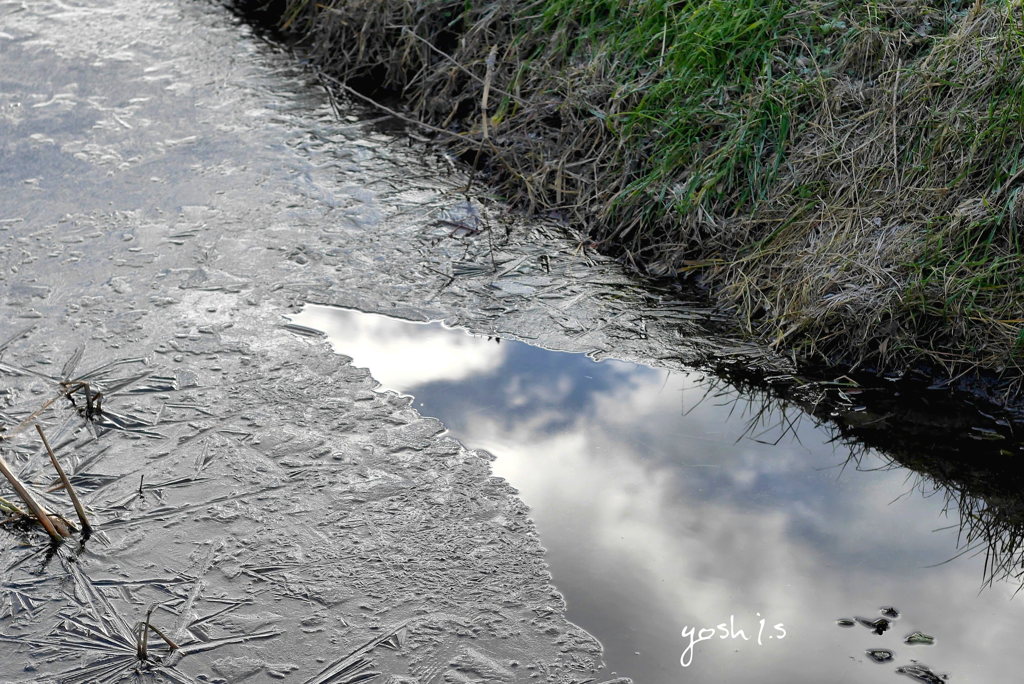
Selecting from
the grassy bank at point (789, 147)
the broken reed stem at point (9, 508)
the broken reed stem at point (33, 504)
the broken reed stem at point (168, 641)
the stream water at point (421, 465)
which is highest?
the grassy bank at point (789, 147)

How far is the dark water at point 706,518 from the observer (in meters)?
2.35

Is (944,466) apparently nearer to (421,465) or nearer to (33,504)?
(421,465)

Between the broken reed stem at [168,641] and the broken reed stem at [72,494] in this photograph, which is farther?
the broken reed stem at [72,494]

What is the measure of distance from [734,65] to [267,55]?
2732 mm

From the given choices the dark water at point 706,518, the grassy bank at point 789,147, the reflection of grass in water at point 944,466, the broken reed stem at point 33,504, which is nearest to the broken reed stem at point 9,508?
the broken reed stem at point 33,504

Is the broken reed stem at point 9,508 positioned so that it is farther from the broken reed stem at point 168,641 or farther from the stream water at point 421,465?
the broken reed stem at point 168,641

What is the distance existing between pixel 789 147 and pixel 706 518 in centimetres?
177

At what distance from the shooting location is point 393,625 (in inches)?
92.2

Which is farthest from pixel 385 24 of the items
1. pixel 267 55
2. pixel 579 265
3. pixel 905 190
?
pixel 905 190

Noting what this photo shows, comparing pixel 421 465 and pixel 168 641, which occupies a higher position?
pixel 421 465

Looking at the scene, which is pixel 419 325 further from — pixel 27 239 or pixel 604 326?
pixel 27 239

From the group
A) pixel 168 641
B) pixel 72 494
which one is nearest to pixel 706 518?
pixel 168 641

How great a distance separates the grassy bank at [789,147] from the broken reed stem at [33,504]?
7.59 ft

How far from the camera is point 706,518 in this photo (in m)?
2.71
